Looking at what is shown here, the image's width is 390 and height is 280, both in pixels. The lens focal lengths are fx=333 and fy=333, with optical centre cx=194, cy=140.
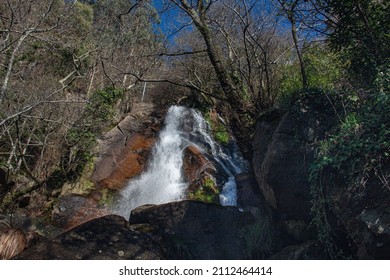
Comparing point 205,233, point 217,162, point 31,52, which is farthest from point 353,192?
point 31,52

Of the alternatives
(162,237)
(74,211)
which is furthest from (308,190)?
(74,211)

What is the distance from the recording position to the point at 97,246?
5.40 meters

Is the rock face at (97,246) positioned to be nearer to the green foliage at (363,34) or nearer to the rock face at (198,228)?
the rock face at (198,228)

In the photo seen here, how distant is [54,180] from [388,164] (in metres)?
10.4

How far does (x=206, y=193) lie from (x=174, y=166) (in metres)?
2.26

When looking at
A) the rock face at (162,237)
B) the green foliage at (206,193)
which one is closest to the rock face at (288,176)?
the rock face at (162,237)

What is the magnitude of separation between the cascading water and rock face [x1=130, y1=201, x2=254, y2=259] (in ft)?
8.42

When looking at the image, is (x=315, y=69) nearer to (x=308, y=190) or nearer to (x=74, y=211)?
(x=308, y=190)

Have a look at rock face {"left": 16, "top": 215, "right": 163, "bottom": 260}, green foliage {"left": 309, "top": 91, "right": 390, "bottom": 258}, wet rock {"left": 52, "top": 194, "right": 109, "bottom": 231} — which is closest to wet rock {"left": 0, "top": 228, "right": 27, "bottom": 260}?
rock face {"left": 16, "top": 215, "right": 163, "bottom": 260}

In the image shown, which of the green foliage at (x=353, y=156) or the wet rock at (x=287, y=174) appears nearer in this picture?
the green foliage at (x=353, y=156)

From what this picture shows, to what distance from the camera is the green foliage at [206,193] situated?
10.1 meters

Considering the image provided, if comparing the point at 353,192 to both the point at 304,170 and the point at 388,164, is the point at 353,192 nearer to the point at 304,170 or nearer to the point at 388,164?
the point at 388,164

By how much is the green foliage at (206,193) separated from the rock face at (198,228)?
2.82 meters

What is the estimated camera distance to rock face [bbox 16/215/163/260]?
5.14m
